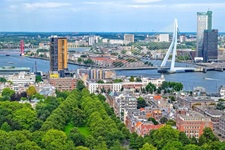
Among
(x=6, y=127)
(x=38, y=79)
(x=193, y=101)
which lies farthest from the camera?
(x=38, y=79)

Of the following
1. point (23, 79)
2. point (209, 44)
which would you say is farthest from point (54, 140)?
point (209, 44)

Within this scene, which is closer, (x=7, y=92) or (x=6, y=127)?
(x=6, y=127)

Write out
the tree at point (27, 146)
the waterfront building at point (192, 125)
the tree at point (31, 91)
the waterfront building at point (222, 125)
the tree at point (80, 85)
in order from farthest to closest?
the tree at point (80, 85)
the tree at point (31, 91)
the waterfront building at point (222, 125)
the waterfront building at point (192, 125)
the tree at point (27, 146)

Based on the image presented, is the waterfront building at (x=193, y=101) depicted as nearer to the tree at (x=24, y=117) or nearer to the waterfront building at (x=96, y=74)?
the tree at (x=24, y=117)

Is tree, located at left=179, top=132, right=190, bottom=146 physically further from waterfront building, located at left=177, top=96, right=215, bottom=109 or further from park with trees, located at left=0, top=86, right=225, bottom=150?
waterfront building, located at left=177, top=96, right=215, bottom=109

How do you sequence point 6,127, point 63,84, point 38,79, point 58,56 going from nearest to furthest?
point 6,127
point 63,84
point 38,79
point 58,56

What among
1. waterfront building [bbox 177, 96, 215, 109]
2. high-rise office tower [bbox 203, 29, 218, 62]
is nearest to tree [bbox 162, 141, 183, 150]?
waterfront building [bbox 177, 96, 215, 109]

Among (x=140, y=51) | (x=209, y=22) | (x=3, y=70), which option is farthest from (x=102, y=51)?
(x=3, y=70)

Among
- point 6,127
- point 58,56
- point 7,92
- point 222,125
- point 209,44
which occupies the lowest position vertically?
point 222,125

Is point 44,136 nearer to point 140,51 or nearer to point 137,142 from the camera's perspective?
point 137,142

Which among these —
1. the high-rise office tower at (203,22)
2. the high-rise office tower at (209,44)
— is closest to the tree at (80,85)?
the high-rise office tower at (209,44)

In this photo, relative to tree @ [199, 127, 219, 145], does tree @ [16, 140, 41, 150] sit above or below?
above

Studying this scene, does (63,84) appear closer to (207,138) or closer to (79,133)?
(79,133)
